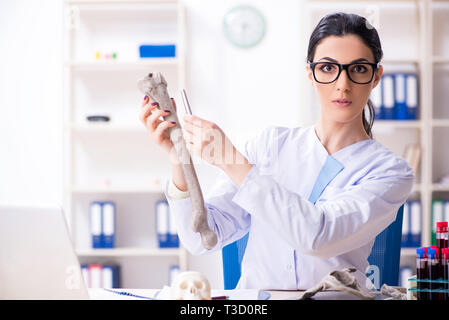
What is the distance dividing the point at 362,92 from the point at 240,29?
191 centimetres

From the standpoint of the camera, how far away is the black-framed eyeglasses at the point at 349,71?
112 cm

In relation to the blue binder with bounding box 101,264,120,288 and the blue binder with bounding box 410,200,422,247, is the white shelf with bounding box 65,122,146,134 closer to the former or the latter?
the blue binder with bounding box 101,264,120,288

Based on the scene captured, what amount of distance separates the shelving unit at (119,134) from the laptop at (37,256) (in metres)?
2.11

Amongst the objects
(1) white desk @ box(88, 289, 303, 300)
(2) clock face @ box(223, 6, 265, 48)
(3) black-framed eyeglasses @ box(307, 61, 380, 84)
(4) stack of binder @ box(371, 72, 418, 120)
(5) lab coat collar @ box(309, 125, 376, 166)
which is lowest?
(1) white desk @ box(88, 289, 303, 300)

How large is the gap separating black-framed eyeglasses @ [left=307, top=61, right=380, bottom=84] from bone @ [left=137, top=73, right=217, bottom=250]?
39 cm

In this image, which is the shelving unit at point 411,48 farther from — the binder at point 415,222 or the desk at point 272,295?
the desk at point 272,295

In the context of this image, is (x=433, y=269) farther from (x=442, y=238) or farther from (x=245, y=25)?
(x=245, y=25)

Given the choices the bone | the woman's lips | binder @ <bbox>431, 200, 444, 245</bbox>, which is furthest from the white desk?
binder @ <bbox>431, 200, 444, 245</bbox>

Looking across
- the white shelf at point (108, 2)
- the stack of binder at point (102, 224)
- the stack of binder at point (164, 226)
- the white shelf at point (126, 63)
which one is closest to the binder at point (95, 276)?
the stack of binder at point (102, 224)

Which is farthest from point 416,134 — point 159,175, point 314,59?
point 314,59

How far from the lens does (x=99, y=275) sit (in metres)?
2.78

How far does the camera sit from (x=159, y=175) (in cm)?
296

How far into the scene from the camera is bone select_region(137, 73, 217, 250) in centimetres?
93
